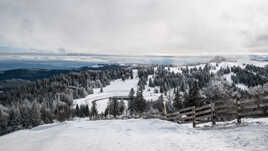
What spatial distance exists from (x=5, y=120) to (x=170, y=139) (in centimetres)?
11869

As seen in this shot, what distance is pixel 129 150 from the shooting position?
23.2 feet

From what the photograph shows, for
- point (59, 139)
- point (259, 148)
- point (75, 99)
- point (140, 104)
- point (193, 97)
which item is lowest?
point (75, 99)

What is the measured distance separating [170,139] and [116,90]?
189 m

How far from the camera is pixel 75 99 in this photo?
6614 inches

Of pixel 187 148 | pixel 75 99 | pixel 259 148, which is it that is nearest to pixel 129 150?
pixel 187 148

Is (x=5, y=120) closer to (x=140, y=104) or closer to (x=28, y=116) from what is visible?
(x=28, y=116)

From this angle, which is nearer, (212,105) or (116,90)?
(212,105)

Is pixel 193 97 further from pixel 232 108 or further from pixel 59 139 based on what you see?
pixel 59 139

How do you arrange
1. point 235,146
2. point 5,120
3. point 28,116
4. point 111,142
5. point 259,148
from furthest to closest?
1. point 5,120
2. point 28,116
3. point 111,142
4. point 235,146
5. point 259,148

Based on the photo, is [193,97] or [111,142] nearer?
[111,142]

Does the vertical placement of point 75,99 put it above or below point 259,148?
below

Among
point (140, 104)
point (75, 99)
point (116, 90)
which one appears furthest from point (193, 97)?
point (116, 90)

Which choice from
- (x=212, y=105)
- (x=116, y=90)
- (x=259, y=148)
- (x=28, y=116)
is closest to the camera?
(x=259, y=148)

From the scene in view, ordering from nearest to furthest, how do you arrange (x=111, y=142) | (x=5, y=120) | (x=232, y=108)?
(x=111, y=142) → (x=232, y=108) → (x=5, y=120)
